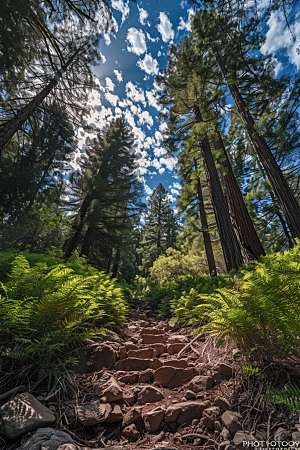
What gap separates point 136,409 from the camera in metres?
1.62

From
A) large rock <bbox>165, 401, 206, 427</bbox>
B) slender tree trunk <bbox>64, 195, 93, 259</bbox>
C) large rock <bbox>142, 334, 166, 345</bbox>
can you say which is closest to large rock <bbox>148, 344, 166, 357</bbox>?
large rock <bbox>142, 334, 166, 345</bbox>

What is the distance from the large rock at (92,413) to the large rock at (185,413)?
517 mm

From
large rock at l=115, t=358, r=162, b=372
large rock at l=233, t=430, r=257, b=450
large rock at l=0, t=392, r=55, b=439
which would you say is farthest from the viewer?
large rock at l=115, t=358, r=162, b=372

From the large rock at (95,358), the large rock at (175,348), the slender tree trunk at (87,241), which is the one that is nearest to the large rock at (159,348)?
the large rock at (175,348)

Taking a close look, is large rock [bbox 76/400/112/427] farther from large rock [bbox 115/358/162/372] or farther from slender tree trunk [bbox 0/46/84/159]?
slender tree trunk [bbox 0/46/84/159]

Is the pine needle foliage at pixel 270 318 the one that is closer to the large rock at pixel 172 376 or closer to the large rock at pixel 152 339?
the large rock at pixel 172 376

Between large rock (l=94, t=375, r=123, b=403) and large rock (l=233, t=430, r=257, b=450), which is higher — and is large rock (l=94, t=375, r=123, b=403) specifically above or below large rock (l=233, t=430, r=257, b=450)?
above

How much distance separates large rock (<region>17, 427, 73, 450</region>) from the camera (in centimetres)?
112

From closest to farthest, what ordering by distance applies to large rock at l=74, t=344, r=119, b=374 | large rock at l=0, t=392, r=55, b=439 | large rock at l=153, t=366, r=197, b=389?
large rock at l=0, t=392, r=55, b=439 → large rock at l=153, t=366, r=197, b=389 → large rock at l=74, t=344, r=119, b=374

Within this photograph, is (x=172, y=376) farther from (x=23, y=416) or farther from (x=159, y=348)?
(x=23, y=416)

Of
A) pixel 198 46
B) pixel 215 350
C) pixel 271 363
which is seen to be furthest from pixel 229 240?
pixel 198 46

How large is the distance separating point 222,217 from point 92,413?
6075 mm

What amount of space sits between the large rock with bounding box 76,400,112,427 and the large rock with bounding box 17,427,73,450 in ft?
0.88

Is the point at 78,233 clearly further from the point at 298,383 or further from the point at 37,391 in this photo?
the point at 298,383
